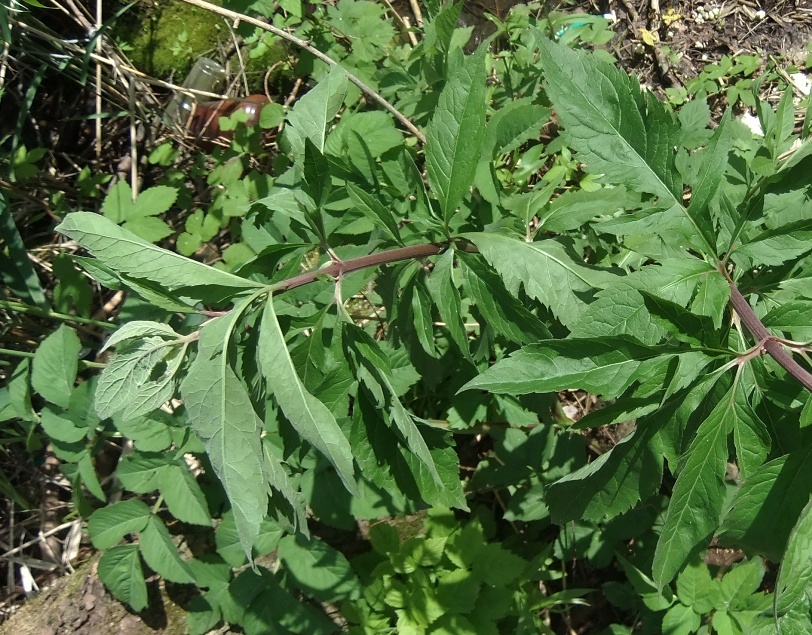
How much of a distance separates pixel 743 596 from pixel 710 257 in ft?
4.29

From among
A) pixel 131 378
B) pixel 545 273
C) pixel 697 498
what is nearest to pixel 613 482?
pixel 697 498

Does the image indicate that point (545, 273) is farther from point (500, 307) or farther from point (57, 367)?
point (57, 367)

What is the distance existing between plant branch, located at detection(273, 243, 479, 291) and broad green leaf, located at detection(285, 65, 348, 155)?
0.32 metres

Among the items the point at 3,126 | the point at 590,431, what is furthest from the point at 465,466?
the point at 3,126

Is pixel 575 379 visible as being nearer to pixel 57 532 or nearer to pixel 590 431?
pixel 590 431

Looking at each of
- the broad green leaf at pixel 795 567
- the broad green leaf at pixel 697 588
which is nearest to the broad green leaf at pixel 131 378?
the broad green leaf at pixel 795 567

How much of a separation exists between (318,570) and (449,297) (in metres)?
1.25

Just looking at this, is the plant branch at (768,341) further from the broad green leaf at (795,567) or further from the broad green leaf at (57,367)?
the broad green leaf at (57,367)

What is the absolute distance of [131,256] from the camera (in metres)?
1.18

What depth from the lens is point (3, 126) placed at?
306cm

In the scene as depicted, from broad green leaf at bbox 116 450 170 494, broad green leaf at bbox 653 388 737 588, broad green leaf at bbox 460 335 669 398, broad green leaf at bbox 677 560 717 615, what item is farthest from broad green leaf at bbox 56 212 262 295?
broad green leaf at bbox 677 560 717 615

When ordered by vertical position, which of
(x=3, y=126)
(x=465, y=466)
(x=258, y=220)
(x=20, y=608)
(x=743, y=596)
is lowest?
(x=20, y=608)

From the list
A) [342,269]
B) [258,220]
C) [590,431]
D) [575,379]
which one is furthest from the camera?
[590,431]

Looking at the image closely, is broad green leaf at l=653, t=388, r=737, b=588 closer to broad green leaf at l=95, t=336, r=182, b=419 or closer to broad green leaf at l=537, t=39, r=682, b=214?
broad green leaf at l=537, t=39, r=682, b=214
